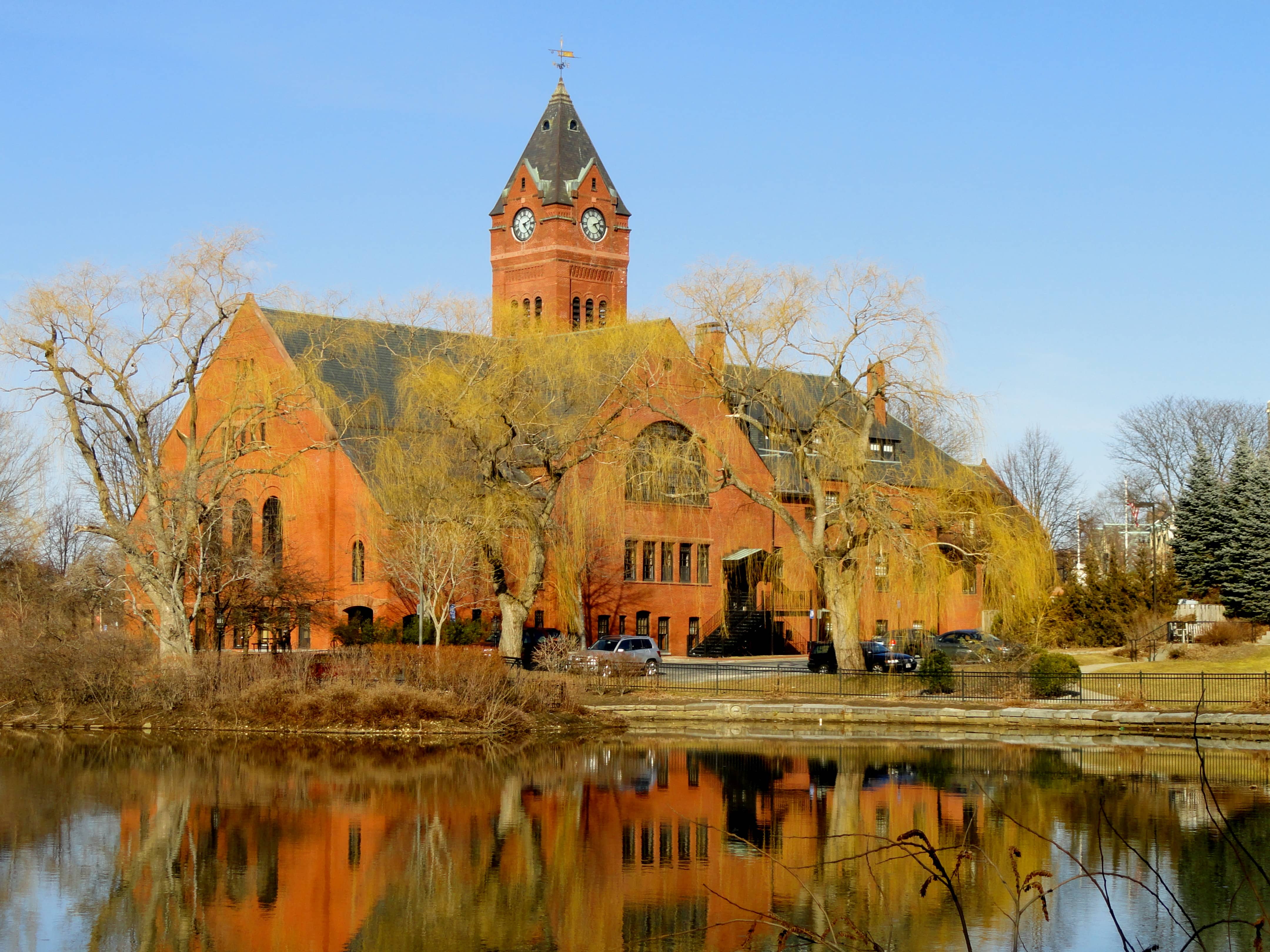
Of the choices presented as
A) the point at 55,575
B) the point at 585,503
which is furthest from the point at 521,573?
the point at 55,575

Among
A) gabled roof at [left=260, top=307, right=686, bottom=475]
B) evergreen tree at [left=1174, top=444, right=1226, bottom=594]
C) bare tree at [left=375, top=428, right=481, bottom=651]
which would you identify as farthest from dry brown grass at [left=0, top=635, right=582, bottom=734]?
evergreen tree at [left=1174, top=444, right=1226, bottom=594]

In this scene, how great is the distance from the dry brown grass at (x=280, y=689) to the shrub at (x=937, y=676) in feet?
32.4

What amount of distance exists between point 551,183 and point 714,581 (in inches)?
1322

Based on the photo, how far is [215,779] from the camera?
26.3 meters

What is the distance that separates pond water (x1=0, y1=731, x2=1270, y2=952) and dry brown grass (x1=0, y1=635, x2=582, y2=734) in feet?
5.06

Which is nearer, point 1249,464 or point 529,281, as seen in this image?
point 1249,464

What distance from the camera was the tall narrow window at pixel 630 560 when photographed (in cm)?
5869

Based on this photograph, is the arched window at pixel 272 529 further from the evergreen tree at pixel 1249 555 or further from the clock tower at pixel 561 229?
the evergreen tree at pixel 1249 555

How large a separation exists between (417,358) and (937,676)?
58.2ft

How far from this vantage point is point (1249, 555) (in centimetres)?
5153

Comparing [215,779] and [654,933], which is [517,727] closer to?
[215,779]

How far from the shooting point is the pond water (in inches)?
603

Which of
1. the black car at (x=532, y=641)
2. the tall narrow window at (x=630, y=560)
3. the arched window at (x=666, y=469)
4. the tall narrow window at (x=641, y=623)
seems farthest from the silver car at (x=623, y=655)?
the arched window at (x=666, y=469)

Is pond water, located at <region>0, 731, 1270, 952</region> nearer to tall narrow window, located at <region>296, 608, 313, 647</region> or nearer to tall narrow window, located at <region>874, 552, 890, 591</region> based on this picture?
tall narrow window, located at <region>874, 552, 890, 591</region>
